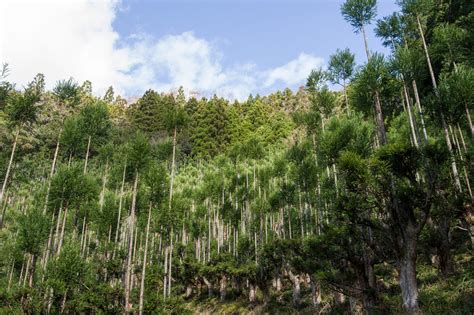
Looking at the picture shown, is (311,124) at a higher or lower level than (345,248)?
higher

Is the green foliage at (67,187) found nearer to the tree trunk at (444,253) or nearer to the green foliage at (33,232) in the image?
the green foliage at (33,232)

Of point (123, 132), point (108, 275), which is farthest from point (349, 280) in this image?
point (123, 132)

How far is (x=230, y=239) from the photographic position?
38531mm

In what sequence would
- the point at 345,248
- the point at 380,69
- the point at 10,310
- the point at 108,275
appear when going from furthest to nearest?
the point at 108,275, the point at 10,310, the point at 380,69, the point at 345,248

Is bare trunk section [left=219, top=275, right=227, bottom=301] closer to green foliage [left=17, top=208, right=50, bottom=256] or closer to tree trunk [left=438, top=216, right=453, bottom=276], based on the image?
green foliage [left=17, top=208, right=50, bottom=256]

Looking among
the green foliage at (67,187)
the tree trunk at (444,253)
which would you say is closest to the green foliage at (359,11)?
the tree trunk at (444,253)

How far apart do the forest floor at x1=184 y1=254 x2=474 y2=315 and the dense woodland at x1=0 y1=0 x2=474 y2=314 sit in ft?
0.27

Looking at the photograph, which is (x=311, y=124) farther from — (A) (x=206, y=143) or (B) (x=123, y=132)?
(B) (x=123, y=132)

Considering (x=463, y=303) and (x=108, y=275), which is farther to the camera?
(x=108, y=275)

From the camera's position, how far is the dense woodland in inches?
474

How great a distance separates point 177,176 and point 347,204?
1691 inches

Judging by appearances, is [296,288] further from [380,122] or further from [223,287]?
[380,122]

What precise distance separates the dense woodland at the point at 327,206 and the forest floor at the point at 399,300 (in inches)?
3.3

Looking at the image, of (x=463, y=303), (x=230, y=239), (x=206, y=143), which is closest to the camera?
(x=463, y=303)
